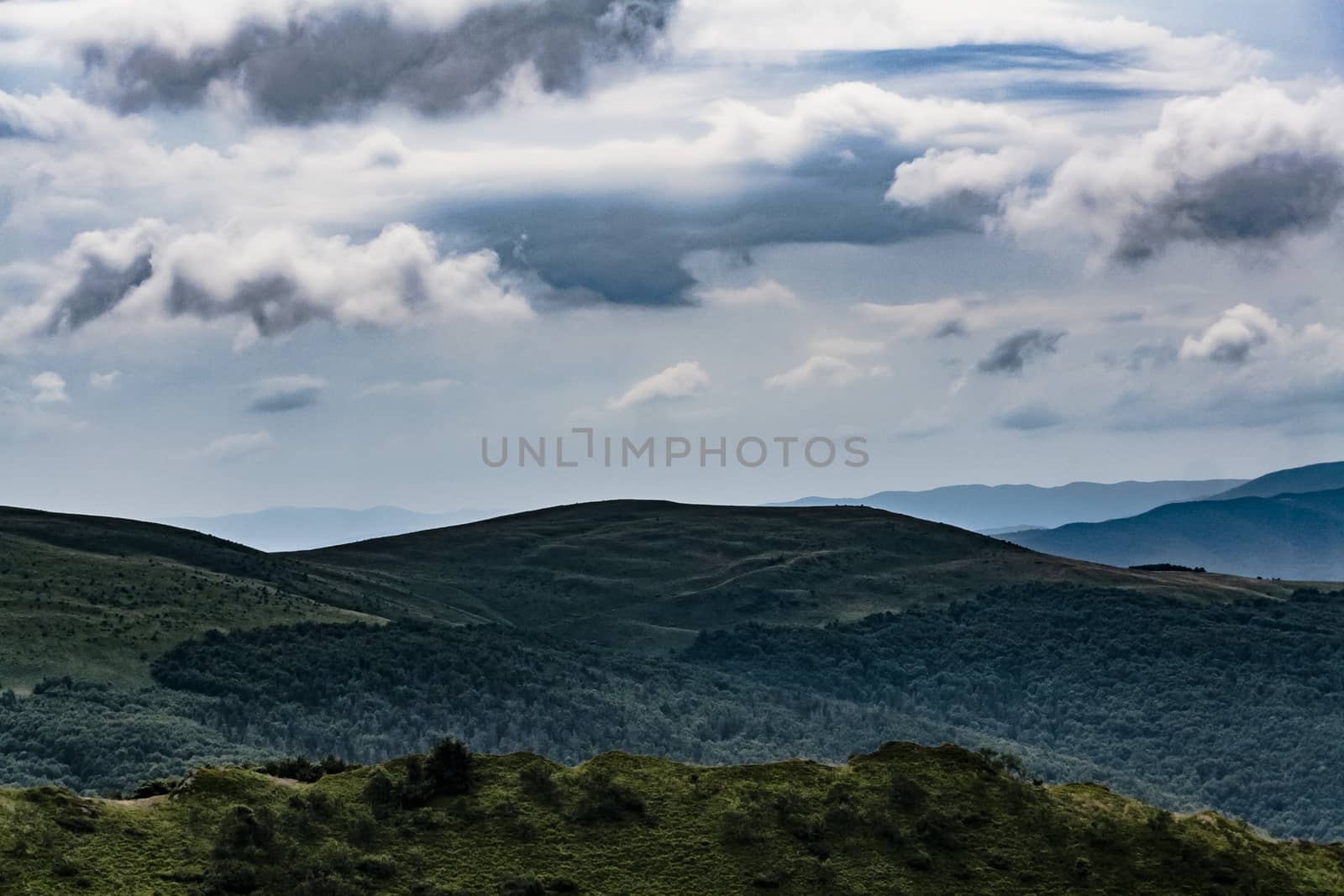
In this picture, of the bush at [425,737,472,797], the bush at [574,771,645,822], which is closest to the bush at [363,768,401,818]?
the bush at [425,737,472,797]

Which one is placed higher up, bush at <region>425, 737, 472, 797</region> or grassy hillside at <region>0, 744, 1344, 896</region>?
bush at <region>425, 737, 472, 797</region>

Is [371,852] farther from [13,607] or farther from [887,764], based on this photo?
[13,607]

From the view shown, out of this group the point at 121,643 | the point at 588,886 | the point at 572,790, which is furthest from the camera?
the point at 121,643

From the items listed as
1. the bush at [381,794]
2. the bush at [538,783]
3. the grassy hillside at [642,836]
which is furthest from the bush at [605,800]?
the bush at [381,794]

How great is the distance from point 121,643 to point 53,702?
29.3 m

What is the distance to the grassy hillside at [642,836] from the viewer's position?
40094 millimetres

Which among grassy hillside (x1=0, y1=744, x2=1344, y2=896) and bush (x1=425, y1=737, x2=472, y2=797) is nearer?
grassy hillside (x1=0, y1=744, x2=1344, y2=896)

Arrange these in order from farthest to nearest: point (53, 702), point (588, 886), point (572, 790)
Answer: point (53, 702)
point (572, 790)
point (588, 886)

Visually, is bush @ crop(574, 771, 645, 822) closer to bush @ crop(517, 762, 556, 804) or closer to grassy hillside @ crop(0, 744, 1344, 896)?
grassy hillside @ crop(0, 744, 1344, 896)

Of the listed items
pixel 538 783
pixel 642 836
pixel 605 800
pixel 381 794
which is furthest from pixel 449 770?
pixel 642 836

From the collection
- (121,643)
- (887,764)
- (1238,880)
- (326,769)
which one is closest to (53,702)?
(121,643)

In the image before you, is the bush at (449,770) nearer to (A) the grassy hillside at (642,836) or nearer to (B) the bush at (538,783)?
(A) the grassy hillside at (642,836)

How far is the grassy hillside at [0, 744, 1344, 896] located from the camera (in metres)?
40.1

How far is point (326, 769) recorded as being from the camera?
5038 centimetres
